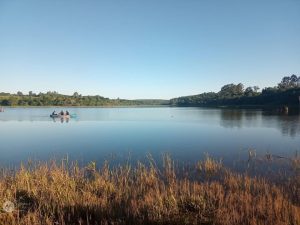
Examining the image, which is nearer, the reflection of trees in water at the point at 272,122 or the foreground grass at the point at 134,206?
the foreground grass at the point at 134,206

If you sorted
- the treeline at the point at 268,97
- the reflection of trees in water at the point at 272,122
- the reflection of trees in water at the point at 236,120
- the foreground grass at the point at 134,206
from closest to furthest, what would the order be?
the foreground grass at the point at 134,206 → the reflection of trees in water at the point at 272,122 → the reflection of trees in water at the point at 236,120 → the treeline at the point at 268,97

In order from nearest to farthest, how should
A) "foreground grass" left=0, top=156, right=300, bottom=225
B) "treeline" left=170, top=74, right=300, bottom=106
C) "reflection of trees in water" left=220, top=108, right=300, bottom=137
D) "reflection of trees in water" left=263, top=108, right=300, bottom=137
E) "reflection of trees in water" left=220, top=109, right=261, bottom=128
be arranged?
"foreground grass" left=0, top=156, right=300, bottom=225, "reflection of trees in water" left=263, top=108, right=300, bottom=137, "reflection of trees in water" left=220, top=108, right=300, bottom=137, "reflection of trees in water" left=220, top=109, right=261, bottom=128, "treeline" left=170, top=74, right=300, bottom=106

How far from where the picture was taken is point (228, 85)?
531 ft

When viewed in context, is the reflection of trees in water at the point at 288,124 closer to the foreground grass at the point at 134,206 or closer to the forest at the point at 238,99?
the foreground grass at the point at 134,206

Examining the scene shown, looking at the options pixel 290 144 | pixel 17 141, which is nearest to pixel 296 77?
pixel 290 144

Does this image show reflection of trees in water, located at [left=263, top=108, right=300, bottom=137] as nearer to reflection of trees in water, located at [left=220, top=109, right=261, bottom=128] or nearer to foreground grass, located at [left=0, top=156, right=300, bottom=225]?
reflection of trees in water, located at [left=220, top=109, right=261, bottom=128]

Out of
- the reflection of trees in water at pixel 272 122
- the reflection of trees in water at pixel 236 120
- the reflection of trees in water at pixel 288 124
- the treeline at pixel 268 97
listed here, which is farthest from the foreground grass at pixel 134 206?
the treeline at pixel 268 97

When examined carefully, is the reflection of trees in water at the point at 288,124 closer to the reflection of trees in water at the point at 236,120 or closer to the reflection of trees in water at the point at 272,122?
the reflection of trees in water at the point at 272,122

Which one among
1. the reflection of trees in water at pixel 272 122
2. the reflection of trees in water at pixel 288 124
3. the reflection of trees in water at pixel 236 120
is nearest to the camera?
the reflection of trees in water at pixel 288 124

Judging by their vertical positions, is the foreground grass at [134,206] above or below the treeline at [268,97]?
below

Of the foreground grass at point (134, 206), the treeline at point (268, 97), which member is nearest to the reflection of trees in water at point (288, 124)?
the foreground grass at point (134, 206)

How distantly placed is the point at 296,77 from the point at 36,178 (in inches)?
5725

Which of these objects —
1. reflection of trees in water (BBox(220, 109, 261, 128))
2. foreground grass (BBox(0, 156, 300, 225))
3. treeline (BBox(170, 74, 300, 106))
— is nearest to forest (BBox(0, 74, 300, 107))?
treeline (BBox(170, 74, 300, 106))

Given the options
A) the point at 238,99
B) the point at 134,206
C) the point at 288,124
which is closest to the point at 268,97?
the point at 238,99
